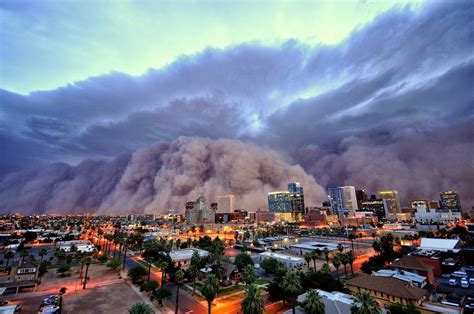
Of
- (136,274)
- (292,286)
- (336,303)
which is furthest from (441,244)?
(136,274)

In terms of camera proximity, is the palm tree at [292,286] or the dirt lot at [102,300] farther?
the dirt lot at [102,300]

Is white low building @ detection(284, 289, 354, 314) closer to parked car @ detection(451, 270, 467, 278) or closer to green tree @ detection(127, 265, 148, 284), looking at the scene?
green tree @ detection(127, 265, 148, 284)

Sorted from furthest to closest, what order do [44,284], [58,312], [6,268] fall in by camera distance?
[6,268], [44,284], [58,312]

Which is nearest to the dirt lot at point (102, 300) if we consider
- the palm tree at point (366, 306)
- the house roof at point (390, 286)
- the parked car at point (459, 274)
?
the palm tree at point (366, 306)

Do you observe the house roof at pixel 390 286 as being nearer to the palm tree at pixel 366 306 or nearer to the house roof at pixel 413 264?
the house roof at pixel 413 264

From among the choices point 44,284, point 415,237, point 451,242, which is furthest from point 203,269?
point 415,237

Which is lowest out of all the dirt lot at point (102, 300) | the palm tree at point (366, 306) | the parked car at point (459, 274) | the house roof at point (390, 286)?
the parked car at point (459, 274)

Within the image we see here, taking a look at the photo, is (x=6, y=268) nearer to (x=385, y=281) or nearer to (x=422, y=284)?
(x=385, y=281)
